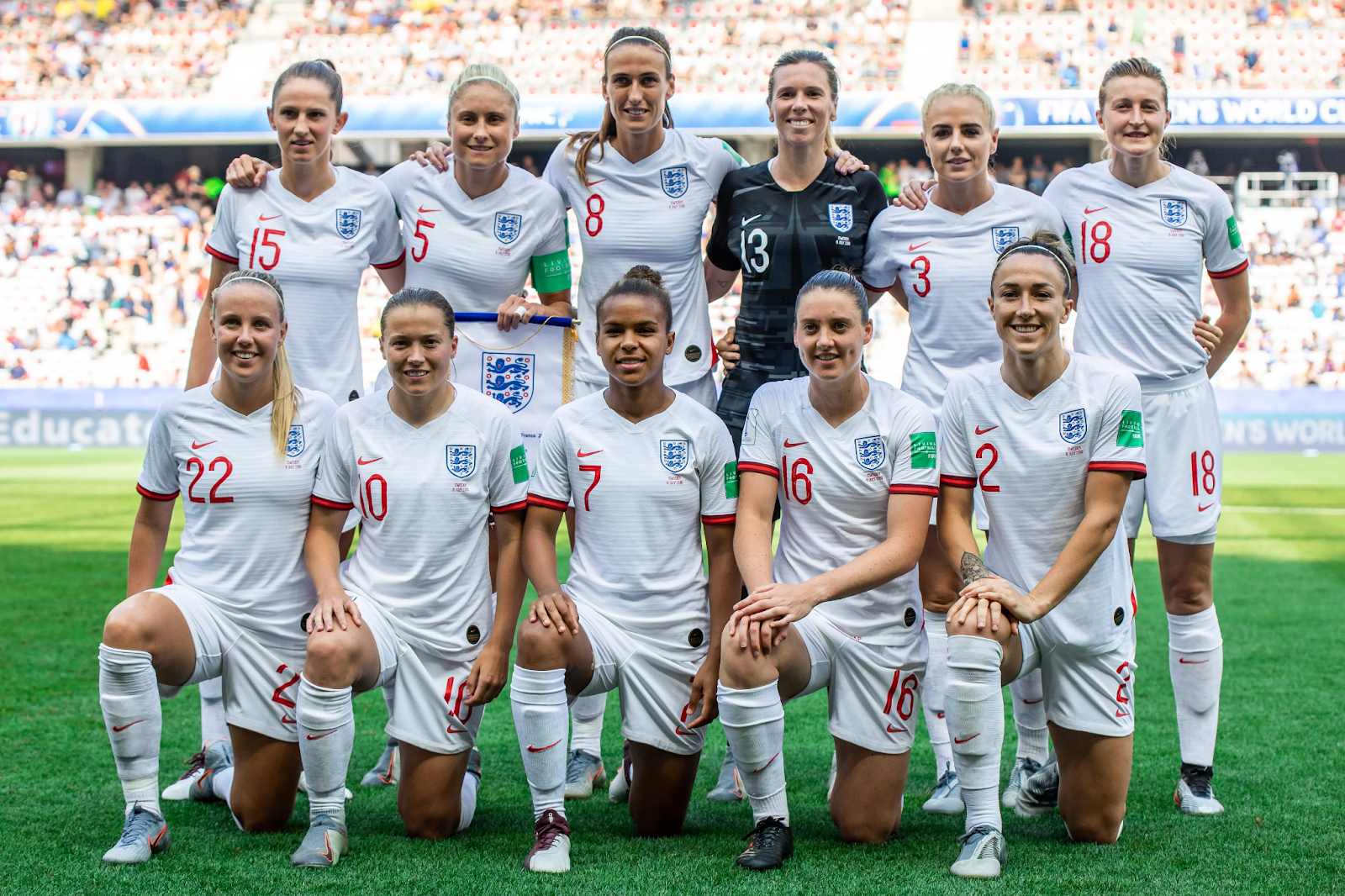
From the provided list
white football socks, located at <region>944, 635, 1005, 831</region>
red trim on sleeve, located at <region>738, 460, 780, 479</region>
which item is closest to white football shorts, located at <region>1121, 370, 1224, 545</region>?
white football socks, located at <region>944, 635, 1005, 831</region>

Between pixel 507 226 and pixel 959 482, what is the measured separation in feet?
5.60

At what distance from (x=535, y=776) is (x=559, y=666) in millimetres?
290

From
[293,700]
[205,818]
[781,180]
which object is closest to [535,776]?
[293,700]

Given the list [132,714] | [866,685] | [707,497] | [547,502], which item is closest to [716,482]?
[707,497]

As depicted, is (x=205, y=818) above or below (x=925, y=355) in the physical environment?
below

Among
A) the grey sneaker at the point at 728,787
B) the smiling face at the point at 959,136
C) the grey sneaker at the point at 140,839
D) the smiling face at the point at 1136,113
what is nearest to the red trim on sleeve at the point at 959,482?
the smiling face at the point at 959,136

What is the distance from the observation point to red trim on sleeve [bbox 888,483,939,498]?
3396mm

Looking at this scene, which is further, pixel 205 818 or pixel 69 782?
pixel 69 782

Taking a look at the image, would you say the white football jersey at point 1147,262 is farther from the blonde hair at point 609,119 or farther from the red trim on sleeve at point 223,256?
the red trim on sleeve at point 223,256

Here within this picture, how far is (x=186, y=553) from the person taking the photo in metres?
3.51

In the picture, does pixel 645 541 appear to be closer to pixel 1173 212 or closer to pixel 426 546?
pixel 426 546

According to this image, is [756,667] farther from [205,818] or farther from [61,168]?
[61,168]

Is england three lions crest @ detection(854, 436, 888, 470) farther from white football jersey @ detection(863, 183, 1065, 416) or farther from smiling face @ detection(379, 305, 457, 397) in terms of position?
smiling face @ detection(379, 305, 457, 397)

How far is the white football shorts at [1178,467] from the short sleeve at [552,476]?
1.73m
